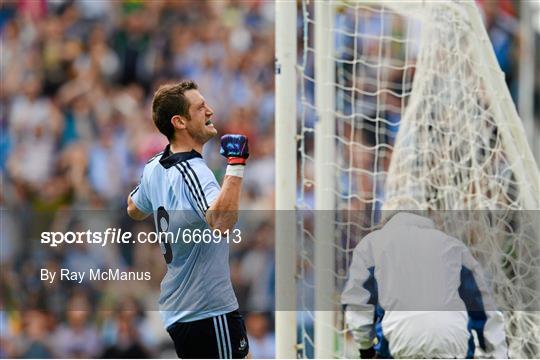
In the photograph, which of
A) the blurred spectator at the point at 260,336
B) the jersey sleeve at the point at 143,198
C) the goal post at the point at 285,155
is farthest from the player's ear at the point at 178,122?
the blurred spectator at the point at 260,336

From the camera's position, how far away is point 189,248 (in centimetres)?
396

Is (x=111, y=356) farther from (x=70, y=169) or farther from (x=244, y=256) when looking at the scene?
(x=70, y=169)

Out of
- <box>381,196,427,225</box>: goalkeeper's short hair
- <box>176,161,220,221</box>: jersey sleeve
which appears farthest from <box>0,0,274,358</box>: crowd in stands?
<box>176,161,220,221</box>: jersey sleeve

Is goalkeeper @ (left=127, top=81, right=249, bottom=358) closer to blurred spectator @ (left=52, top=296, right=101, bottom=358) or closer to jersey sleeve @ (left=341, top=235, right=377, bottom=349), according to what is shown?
jersey sleeve @ (left=341, top=235, right=377, bottom=349)

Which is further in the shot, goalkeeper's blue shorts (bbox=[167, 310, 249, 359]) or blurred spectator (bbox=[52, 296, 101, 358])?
blurred spectator (bbox=[52, 296, 101, 358])

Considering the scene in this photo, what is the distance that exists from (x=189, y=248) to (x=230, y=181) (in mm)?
336

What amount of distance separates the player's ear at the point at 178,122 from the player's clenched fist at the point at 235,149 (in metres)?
0.28

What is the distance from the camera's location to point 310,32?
21.0 ft

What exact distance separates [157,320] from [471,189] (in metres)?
2.73

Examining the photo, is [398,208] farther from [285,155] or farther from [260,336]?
[260,336]

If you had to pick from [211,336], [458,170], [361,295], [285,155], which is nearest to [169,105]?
[211,336]

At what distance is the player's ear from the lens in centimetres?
402

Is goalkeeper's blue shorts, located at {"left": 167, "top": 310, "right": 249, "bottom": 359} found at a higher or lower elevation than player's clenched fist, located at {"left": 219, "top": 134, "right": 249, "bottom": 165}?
lower

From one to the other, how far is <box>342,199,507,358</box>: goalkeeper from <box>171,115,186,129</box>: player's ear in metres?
1.02
